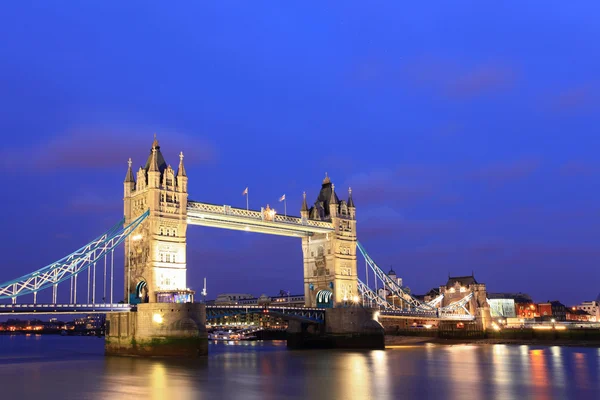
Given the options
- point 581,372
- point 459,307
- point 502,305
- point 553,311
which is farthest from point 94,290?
point 553,311

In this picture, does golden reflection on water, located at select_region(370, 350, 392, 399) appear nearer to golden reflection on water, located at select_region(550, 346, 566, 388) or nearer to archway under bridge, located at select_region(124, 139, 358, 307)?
golden reflection on water, located at select_region(550, 346, 566, 388)

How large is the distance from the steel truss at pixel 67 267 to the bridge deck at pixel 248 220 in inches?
252

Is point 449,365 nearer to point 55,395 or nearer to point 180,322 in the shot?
point 180,322

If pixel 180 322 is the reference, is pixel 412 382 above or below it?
below

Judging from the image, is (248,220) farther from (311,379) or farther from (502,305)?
(502,305)

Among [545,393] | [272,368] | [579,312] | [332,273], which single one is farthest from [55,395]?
[579,312]

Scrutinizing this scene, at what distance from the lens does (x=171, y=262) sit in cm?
6234

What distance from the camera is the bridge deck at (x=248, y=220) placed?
6700 cm

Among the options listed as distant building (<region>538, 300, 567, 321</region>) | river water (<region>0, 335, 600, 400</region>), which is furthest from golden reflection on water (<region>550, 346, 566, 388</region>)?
distant building (<region>538, 300, 567, 321</region>)

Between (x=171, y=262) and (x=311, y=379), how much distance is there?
79.3ft

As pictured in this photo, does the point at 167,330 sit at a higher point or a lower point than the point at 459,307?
lower

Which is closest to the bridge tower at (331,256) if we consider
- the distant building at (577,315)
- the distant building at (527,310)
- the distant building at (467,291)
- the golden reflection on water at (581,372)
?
the golden reflection on water at (581,372)

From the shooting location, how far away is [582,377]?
4447 centimetres

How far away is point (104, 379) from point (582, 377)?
104 ft
